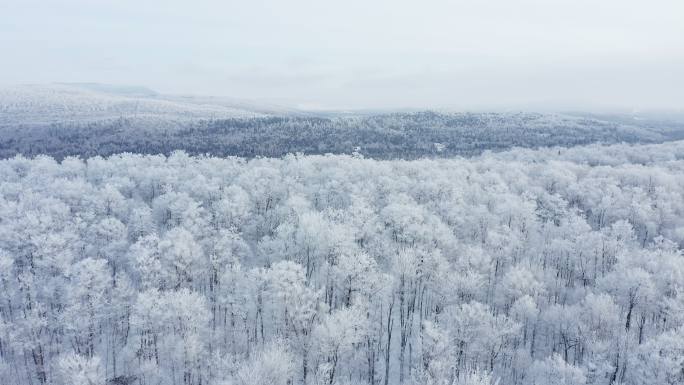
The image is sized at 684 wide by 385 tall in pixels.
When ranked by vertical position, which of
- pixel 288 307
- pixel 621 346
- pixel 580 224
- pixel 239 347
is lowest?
pixel 239 347

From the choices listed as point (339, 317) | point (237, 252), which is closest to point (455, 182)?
point (237, 252)

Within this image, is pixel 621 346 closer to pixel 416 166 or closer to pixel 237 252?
pixel 237 252

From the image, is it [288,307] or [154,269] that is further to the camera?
[154,269]

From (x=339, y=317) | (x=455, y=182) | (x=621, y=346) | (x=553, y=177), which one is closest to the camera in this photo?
(x=339, y=317)

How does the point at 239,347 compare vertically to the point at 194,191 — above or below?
below

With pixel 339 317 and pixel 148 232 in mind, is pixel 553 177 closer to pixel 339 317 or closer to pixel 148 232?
pixel 339 317

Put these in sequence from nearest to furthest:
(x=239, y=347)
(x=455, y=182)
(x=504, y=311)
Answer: (x=239, y=347), (x=504, y=311), (x=455, y=182)
